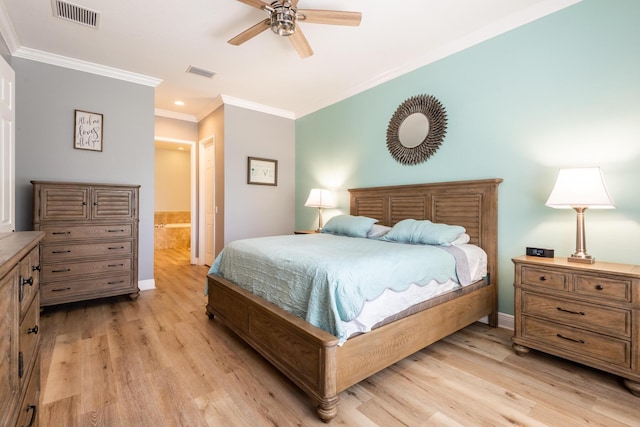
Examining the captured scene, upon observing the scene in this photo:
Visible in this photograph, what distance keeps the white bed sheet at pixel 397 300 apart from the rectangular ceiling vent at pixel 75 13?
3.17 metres

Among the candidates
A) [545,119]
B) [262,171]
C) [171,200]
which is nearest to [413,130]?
[545,119]

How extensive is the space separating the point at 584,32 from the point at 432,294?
7.31ft

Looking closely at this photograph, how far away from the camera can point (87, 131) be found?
Answer: 3.41 metres

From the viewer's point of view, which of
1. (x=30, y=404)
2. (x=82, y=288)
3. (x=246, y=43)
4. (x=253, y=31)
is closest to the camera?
(x=30, y=404)

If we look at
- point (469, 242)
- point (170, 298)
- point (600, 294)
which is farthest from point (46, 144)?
point (600, 294)

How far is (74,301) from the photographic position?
305cm

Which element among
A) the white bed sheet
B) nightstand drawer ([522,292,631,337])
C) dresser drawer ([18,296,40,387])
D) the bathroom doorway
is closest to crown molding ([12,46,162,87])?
dresser drawer ([18,296,40,387])

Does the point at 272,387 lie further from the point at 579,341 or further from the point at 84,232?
the point at 84,232

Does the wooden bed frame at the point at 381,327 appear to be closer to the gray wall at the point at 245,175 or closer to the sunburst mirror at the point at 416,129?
the sunburst mirror at the point at 416,129

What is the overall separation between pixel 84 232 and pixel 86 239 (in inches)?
2.9

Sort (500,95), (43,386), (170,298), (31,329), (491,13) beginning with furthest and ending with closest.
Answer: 1. (170,298)
2. (500,95)
3. (491,13)
4. (43,386)
5. (31,329)

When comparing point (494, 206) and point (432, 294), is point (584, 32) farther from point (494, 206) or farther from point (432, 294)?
point (432, 294)

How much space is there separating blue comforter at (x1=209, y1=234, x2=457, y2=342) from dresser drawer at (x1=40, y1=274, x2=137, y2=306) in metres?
1.51

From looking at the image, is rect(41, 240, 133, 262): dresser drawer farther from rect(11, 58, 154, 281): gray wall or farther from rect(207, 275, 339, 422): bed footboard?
rect(207, 275, 339, 422): bed footboard
